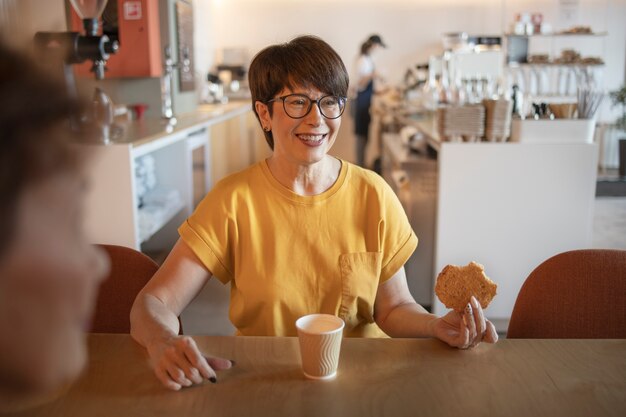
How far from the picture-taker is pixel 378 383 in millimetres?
1005

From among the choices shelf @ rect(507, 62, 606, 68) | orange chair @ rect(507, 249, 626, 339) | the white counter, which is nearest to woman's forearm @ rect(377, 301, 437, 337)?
orange chair @ rect(507, 249, 626, 339)

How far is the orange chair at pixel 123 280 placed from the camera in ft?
4.68

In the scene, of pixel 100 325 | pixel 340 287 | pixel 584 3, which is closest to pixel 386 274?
pixel 340 287

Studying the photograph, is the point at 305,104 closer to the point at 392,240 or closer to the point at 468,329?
the point at 392,240

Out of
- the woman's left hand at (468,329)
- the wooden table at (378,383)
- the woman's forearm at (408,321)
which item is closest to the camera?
the wooden table at (378,383)

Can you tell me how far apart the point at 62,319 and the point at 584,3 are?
9.19 metres

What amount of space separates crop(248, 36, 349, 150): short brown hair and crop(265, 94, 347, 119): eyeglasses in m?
0.02

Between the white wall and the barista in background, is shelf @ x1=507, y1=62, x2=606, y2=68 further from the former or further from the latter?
the barista in background

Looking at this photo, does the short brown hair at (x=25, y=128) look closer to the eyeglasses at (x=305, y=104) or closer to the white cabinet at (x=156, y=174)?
the white cabinet at (x=156, y=174)

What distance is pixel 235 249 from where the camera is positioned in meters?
1.44

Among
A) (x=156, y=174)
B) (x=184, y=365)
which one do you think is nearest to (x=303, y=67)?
(x=184, y=365)

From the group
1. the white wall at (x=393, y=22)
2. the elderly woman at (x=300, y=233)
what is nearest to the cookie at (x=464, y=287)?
the elderly woman at (x=300, y=233)

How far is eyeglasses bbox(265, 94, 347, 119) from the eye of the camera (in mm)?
1438

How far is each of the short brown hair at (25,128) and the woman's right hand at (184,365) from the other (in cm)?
71
